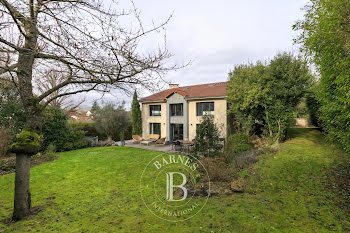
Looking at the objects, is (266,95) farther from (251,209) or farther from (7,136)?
(7,136)

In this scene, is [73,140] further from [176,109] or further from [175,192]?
[175,192]

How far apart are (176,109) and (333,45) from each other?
16529 mm

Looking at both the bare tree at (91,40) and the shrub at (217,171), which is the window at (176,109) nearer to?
the shrub at (217,171)

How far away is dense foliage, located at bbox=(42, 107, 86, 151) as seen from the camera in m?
17.5

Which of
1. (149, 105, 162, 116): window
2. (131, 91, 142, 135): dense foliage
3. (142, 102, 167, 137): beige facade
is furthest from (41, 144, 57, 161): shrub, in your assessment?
(149, 105, 162, 116): window

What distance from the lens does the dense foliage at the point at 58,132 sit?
688 inches

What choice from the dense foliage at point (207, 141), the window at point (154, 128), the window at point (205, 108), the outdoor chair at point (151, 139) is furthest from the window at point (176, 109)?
the dense foliage at point (207, 141)

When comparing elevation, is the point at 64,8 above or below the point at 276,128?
above

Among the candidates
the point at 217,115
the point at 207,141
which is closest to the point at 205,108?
the point at 217,115

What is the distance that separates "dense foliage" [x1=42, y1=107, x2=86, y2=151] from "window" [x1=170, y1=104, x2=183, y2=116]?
10973 millimetres

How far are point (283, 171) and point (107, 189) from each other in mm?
8652

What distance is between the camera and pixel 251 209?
5.89 m

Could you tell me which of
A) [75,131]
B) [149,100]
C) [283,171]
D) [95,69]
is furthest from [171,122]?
[95,69]

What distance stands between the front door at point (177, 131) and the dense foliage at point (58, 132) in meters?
10.7
